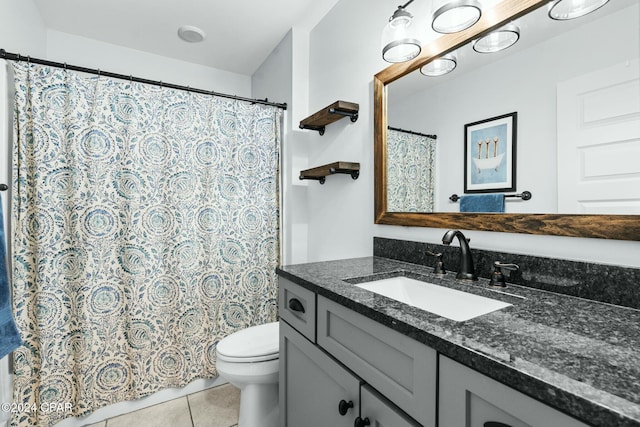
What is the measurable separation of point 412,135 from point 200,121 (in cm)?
137

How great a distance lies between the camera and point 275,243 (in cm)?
228

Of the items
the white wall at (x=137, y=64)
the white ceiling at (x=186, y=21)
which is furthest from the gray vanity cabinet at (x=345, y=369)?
the white wall at (x=137, y=64)

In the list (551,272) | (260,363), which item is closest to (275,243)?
(260,363)

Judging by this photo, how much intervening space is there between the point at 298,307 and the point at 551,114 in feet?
3.40

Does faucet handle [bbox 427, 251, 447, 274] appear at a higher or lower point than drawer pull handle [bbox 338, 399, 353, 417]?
higher

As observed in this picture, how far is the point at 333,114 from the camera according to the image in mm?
1732

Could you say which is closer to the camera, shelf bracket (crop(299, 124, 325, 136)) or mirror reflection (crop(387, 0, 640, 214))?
mirror reflection (crop(387, 0, 640, 214))

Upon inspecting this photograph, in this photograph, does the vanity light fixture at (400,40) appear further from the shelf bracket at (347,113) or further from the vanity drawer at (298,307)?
the vanity drawer at (298,307)

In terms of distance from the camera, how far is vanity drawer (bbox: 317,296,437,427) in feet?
2.12

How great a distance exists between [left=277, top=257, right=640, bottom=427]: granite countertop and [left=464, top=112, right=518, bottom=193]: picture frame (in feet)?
1.21

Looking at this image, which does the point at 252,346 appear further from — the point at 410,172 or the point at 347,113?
the point at 347,113

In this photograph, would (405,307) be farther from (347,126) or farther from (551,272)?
(347,126)

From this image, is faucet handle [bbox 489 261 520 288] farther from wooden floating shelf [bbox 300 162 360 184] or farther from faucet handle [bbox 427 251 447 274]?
wooden floating shelf [bbox 300 162 360 184]

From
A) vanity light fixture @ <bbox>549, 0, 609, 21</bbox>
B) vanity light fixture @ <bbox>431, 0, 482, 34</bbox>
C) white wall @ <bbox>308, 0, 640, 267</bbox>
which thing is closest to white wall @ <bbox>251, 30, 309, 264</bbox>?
white wall @ <bbox>308, 0, 640, 267</bbox>
